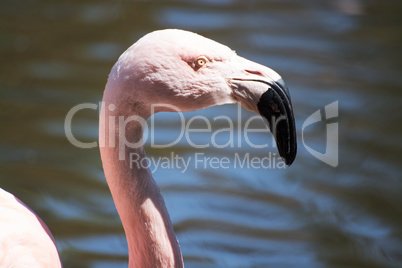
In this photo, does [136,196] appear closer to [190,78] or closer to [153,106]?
[153,106]

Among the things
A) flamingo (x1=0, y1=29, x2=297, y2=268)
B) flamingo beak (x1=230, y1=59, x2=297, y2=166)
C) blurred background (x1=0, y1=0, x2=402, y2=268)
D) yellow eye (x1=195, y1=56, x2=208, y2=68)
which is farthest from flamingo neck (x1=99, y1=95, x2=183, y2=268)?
blurred background (x1=0, y1=0, x2=402, y2=268)

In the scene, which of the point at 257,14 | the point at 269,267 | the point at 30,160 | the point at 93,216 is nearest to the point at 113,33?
the point at 257,14

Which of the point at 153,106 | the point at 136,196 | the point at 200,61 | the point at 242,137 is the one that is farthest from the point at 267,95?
the point at 242,137

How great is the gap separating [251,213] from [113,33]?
8.75 ft

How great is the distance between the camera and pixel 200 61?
228 cm

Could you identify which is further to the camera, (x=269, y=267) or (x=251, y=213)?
(x=251, y=213)

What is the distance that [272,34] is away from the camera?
5832mm

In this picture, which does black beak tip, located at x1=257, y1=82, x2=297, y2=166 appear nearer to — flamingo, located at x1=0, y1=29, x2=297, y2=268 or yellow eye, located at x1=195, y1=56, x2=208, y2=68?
flamingo, located at x1=0, y1=29, x2=297, y2=268

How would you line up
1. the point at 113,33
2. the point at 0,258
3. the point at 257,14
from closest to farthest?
the point at 0,258 → the point at 113,33 → the point at 257,14

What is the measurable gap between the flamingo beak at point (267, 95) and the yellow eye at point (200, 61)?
0.13 meters

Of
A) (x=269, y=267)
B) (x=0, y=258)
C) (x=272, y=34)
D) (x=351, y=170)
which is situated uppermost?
(x=272, y=34)

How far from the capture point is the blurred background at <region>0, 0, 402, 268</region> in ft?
12.1

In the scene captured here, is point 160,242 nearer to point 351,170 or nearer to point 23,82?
point 351,170

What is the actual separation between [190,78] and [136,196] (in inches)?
20.6
